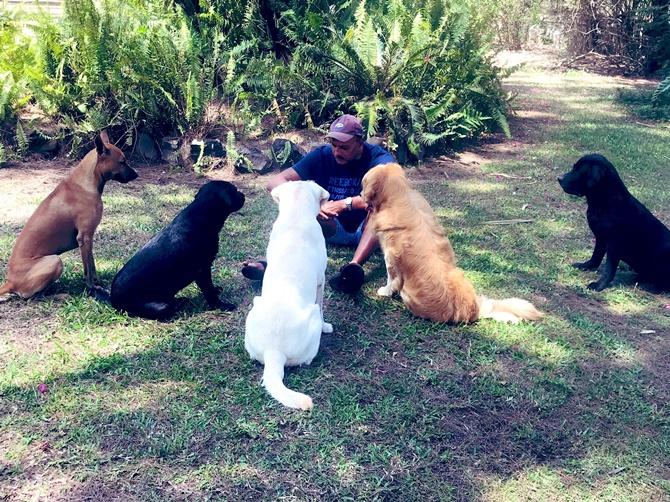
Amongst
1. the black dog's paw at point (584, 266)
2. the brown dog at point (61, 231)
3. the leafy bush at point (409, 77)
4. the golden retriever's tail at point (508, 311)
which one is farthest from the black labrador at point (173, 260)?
the leafy bush at point (409, 77)

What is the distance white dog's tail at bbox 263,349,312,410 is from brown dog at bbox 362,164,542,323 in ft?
4.83

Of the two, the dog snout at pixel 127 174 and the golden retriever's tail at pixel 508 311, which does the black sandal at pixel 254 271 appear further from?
the golden retriever's tail at pixel 508 311

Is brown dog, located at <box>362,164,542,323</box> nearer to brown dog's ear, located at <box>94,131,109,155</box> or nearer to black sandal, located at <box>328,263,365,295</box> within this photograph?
black sandal, located at <box>328,263,365,295</box>

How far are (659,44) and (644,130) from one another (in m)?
6.34

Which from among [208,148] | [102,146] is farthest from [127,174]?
[208,148]

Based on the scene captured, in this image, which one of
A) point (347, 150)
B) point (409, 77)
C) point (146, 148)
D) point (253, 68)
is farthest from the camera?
Answer: point (253, 68)

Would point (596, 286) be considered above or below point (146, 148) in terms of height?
below

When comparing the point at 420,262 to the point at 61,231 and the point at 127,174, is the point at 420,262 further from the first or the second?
the point at 61,231

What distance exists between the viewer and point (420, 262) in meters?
4.83

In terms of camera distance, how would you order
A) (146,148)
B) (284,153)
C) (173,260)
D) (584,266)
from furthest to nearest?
(146,148), (284,153), (584,266), (173,260)

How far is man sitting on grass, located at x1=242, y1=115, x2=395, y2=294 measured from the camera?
5406 millimetres

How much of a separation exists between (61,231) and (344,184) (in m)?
2.70

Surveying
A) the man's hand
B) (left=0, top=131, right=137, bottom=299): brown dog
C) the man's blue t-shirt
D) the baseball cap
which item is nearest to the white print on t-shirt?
the man's blue t-shirt

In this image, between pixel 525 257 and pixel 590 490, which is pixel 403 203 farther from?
pixel 590 490
